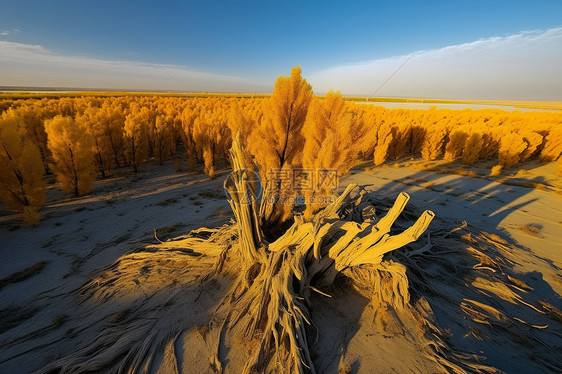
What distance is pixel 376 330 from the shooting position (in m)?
3.53

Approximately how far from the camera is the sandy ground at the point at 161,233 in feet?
12.3

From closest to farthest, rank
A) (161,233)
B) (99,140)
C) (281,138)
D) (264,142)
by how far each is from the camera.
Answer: (264,142) < (281,138) < (161,233) < (99,140)

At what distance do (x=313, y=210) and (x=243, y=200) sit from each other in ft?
8.93

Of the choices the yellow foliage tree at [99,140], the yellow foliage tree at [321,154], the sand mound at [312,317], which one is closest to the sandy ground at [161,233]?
the sand mound at [312,317]

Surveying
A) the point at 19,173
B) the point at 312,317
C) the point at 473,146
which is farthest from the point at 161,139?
the point at 473,146

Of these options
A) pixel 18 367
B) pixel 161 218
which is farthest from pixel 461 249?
pixel 161 218

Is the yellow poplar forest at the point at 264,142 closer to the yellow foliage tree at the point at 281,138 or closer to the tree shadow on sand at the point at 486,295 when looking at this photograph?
the yellow foliage tree at the point at 281,138

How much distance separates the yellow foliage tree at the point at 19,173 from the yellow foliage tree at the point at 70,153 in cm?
163

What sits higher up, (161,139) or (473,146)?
(473,146)

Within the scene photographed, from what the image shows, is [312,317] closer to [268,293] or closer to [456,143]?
[268,293]

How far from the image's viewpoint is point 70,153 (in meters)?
11.9

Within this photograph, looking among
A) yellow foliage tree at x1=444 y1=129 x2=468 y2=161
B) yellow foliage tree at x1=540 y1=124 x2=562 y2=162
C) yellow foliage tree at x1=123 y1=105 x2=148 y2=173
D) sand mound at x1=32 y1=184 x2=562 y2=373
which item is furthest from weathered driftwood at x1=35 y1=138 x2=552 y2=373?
yellow foliage tree at x1=540 y1=124 x2=562 y2=162

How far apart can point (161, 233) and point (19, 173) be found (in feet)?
25.0

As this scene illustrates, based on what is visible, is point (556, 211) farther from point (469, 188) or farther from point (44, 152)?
point (44, 152)
